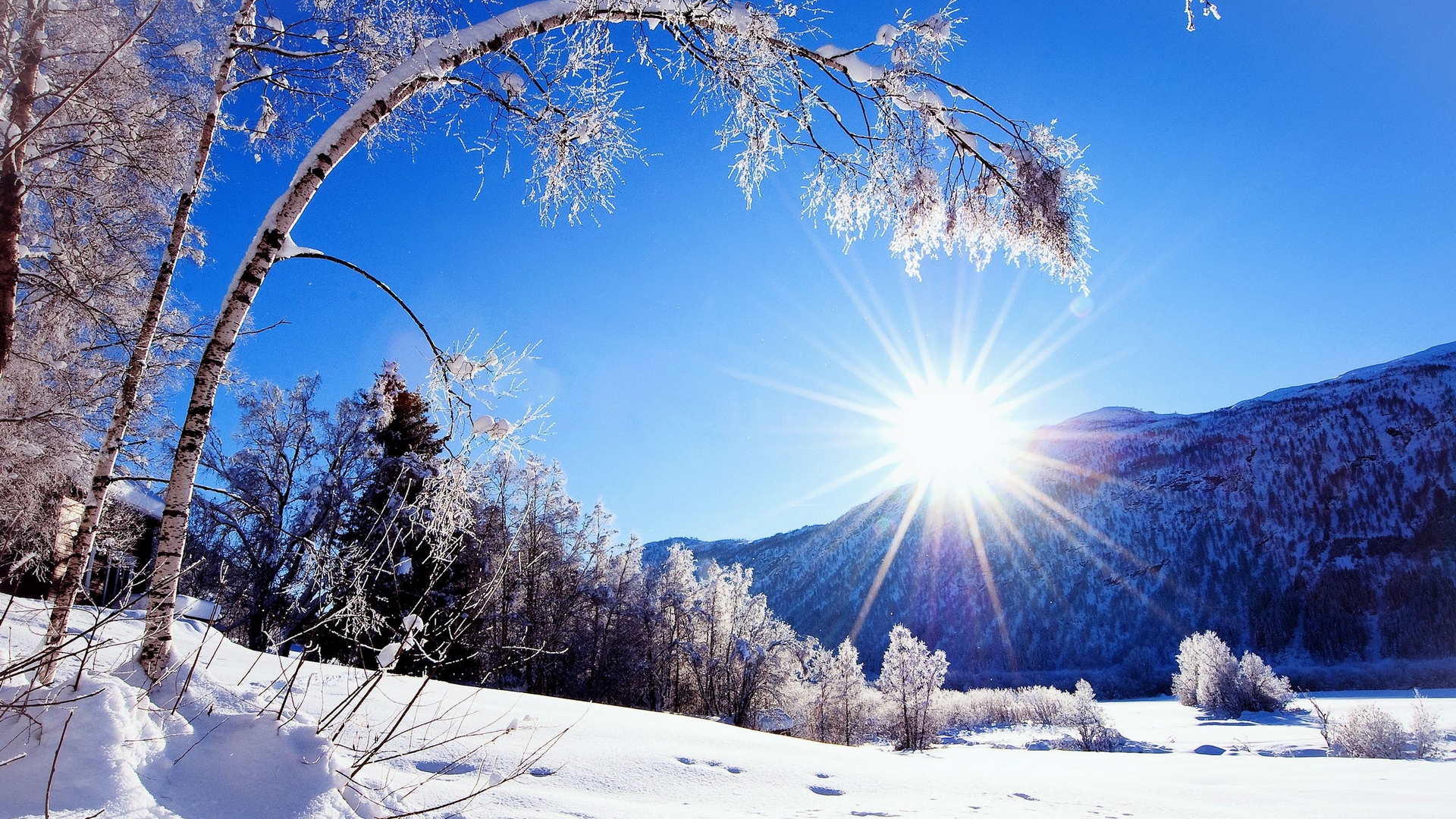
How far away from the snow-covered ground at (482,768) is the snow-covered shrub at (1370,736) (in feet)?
43.1

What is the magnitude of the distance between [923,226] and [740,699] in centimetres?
2799

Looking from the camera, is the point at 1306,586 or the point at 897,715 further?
the point at 1306,586

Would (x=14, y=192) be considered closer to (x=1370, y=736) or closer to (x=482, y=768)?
(x=482, y=768)

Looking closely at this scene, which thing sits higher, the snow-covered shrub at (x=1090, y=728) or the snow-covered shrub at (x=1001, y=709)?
the snow-covered shrub at (x=1090, y=728)

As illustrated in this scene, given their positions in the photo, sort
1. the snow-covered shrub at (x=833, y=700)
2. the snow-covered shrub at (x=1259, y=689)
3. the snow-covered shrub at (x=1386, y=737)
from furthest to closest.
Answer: the snow-covered shrub at (x=1259, y=689)
the snow-covered shrub at (x=833, y=700)
the snow-covered shrub at (x=1386, y=737)

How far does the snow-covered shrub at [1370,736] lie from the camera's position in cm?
1791

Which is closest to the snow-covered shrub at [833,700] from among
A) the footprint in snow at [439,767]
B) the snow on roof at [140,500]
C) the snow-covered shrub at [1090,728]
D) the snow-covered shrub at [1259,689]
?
the snow-covered shrub at [1090,728]

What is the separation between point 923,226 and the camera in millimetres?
3967

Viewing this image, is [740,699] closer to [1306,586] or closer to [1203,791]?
[1203,791]

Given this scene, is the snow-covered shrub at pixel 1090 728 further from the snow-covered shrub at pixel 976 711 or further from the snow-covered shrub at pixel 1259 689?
the snow-covered shrub at pixel 1259 689

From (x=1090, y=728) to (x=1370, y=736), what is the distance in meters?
12.3

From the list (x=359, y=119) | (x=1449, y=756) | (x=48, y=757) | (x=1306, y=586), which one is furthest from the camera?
(x=1306, y=586)

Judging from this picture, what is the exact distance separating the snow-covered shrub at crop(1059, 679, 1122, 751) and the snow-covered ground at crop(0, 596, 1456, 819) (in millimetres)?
22616

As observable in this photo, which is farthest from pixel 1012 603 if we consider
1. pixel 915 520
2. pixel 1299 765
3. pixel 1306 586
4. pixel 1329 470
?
pixel 1299 765
